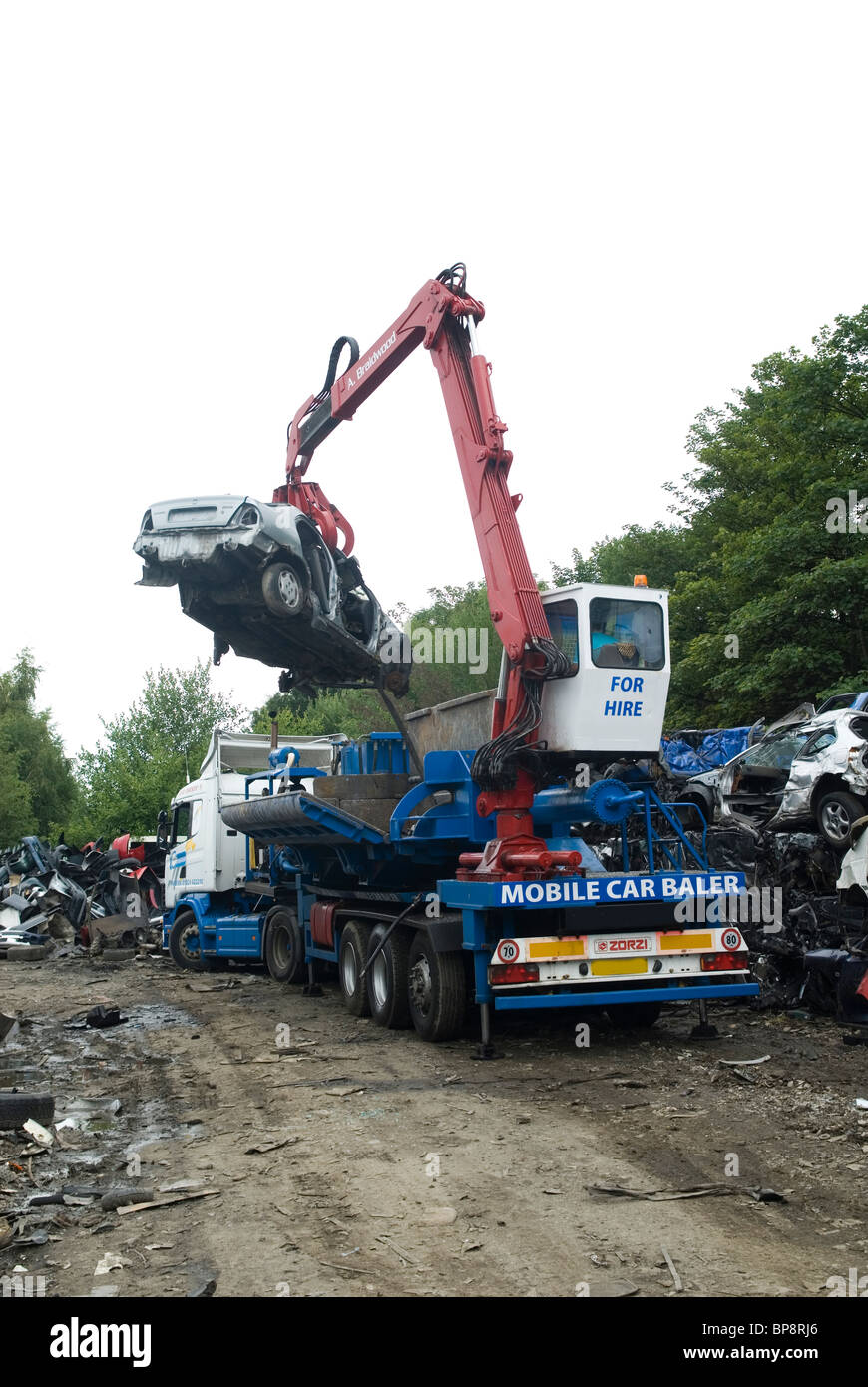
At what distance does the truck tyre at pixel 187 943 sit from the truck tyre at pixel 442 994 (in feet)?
27.2

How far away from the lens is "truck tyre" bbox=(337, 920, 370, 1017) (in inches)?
428

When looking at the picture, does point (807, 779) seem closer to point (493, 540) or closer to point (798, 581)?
point (493, 540)

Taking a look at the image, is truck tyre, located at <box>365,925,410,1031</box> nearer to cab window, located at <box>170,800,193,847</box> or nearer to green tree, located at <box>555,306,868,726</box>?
cab window, located at <box>170,800,193,847</box>

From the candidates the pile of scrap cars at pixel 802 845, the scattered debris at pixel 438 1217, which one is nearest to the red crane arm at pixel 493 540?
the pile of scrap cars at pixel 802 845

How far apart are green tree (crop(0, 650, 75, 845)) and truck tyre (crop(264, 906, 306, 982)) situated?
124 feet

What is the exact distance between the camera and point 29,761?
54406mm

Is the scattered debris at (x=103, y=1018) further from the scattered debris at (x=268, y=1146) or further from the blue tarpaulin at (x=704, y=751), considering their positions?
the blue tarpaulin at (x=704, y=751)

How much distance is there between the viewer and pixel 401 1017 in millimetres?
10000

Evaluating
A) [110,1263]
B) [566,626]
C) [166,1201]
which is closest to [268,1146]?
[166,1201]

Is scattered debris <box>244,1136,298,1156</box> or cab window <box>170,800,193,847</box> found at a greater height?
cab window <box>170,800,193,847</box>

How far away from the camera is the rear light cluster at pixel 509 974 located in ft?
26.9

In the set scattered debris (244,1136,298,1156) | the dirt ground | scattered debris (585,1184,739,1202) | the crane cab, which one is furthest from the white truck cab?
scattered debris (585,1184,739,1202)

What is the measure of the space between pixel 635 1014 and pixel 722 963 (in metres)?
1.12
